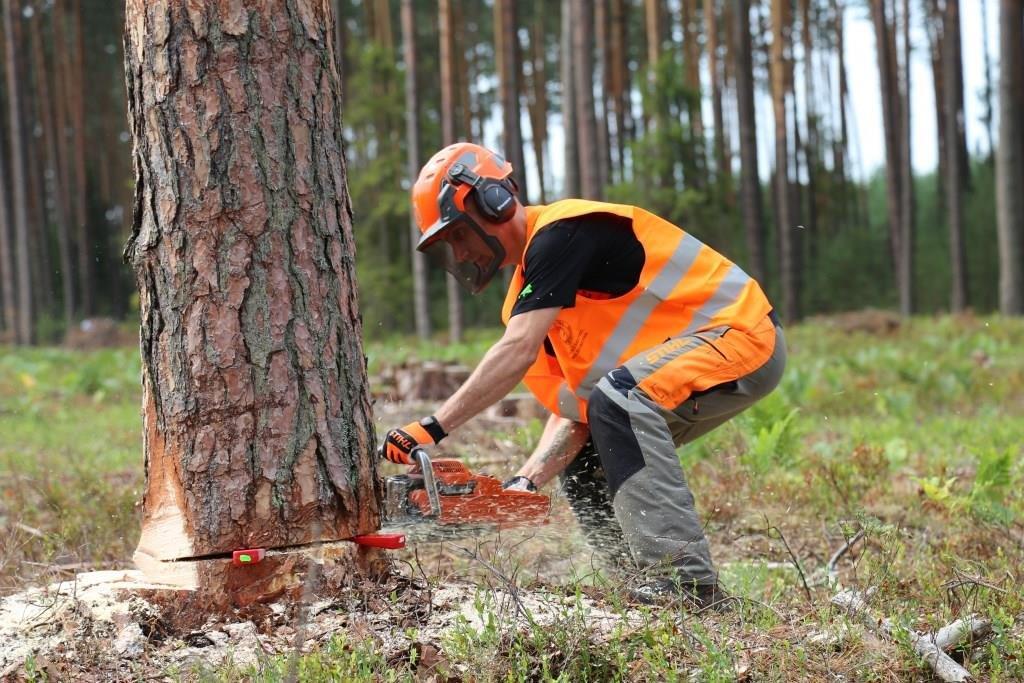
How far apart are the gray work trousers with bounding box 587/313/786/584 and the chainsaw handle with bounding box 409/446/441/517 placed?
590mm

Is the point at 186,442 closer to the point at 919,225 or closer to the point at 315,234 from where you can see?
the point at 315,234

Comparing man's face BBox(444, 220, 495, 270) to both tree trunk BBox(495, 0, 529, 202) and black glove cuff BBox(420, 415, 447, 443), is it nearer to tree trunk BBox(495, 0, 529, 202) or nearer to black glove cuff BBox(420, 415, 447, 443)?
black glove cuff BBox(420, 415, 447, 443)

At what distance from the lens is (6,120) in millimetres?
29766

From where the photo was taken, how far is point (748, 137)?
16953 millimetres

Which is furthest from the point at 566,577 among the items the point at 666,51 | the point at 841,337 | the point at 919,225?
the point at 919,225

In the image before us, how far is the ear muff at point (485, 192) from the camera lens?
3.42 metres

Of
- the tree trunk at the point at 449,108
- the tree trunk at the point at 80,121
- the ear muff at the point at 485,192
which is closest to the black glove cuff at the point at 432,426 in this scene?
the ear muff at the point at 485,192

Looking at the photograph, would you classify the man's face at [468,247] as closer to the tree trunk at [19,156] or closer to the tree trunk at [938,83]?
the tree trunk at [19,156]

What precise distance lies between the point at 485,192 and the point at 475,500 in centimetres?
107

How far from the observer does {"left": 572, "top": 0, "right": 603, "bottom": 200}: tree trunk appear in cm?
1305

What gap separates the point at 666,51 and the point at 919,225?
48.9ft

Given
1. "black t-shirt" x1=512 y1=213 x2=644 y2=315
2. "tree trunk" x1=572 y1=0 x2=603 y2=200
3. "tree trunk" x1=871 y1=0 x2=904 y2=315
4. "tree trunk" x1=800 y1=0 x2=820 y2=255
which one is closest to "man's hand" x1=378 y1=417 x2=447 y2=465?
"black t-shirt" x1=512 y1=213 x2=644 y2=315

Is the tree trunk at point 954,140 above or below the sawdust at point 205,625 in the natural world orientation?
above

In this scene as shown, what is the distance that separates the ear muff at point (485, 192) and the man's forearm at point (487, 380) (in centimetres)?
50
